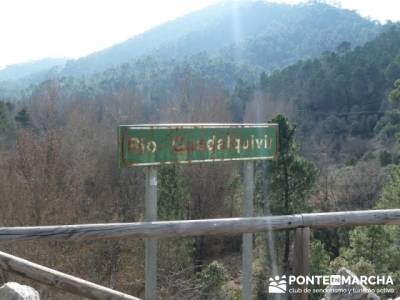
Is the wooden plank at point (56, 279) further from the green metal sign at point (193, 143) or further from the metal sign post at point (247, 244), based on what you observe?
the metal sign post at point (247, 244)

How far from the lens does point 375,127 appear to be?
33438 mm

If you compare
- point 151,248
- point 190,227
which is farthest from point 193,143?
point 151,248

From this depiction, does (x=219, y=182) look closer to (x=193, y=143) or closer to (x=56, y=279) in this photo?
(x=193, y=143)

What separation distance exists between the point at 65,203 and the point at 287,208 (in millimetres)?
6272

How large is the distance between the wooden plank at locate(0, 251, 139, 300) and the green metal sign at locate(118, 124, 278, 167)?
0.58 metres

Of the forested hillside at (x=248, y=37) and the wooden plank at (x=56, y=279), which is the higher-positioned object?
the forested hillside at (x=248, y=37)

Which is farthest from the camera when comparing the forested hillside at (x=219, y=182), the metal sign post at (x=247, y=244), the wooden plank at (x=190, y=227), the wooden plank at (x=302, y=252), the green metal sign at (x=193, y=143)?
the forested hillside at (x=219, y=182)

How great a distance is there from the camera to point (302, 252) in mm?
2510

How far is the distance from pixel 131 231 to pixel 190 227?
0.28 m

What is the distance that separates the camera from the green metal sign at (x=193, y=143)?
2.40 metres

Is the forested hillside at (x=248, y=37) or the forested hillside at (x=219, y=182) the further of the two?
the forested hillside at (x=248, y=37)

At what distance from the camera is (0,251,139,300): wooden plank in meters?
2.28

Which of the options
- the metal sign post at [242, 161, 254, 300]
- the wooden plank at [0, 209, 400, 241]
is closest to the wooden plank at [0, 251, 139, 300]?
the wooden plank at [0, 209, 400, 241]

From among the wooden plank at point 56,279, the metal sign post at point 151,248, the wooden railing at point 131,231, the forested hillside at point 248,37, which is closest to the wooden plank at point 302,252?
the wooden railing at point 131,231
